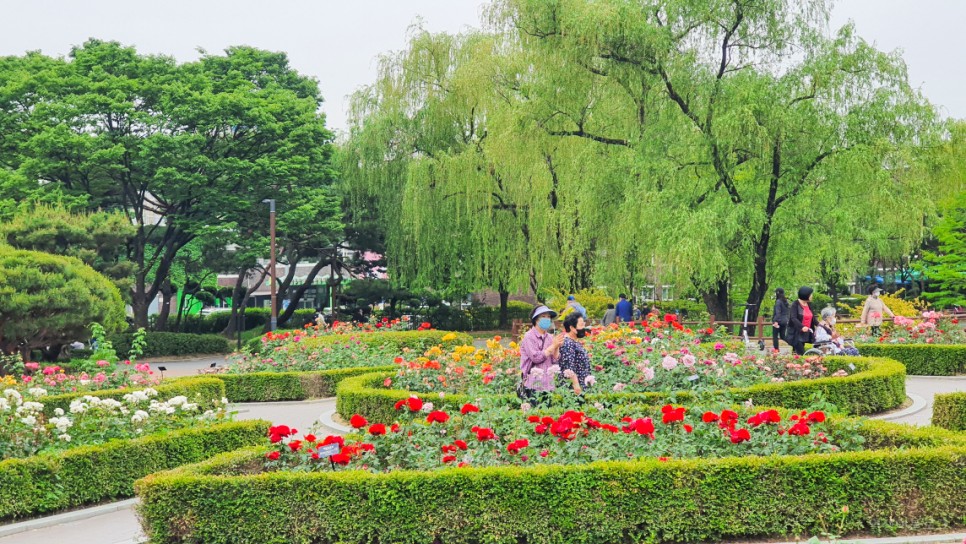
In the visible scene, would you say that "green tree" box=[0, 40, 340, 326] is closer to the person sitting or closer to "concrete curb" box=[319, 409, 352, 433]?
"concrete curb" box=[319, 409, 352, 433]

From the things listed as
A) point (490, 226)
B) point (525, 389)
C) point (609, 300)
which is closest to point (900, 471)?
point (525, 389)

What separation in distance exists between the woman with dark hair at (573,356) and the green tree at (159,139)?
26.5 m

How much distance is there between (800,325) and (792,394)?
10.0 ft

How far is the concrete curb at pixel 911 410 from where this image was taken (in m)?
13.3

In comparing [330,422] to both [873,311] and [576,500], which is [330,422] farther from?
[873,311]

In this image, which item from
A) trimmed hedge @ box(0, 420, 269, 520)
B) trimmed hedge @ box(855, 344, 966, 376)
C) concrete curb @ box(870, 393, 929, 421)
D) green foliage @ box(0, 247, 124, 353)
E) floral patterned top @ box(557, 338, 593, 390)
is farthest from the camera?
green foliage @ box(0, 247, 124, 353)

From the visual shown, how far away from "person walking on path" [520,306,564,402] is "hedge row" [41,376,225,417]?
4.12 metres

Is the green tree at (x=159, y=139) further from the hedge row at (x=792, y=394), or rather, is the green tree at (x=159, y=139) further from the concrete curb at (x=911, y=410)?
the concrete curb at (x=911, y=410)

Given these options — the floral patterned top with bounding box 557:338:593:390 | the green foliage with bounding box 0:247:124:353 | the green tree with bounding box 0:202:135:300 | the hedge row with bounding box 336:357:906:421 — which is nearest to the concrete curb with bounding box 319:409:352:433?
the hedge row with bounding box 336:357:906:421

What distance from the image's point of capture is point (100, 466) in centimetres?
984

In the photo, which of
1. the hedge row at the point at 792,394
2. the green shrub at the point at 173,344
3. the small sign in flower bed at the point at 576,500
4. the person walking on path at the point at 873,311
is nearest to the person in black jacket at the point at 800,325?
the hedge row at the point at 792,394

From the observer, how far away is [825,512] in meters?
7.20

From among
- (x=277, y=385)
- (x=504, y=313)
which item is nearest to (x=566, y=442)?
(x=277, y=385)

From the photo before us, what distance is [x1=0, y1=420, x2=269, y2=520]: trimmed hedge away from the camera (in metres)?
9.21
